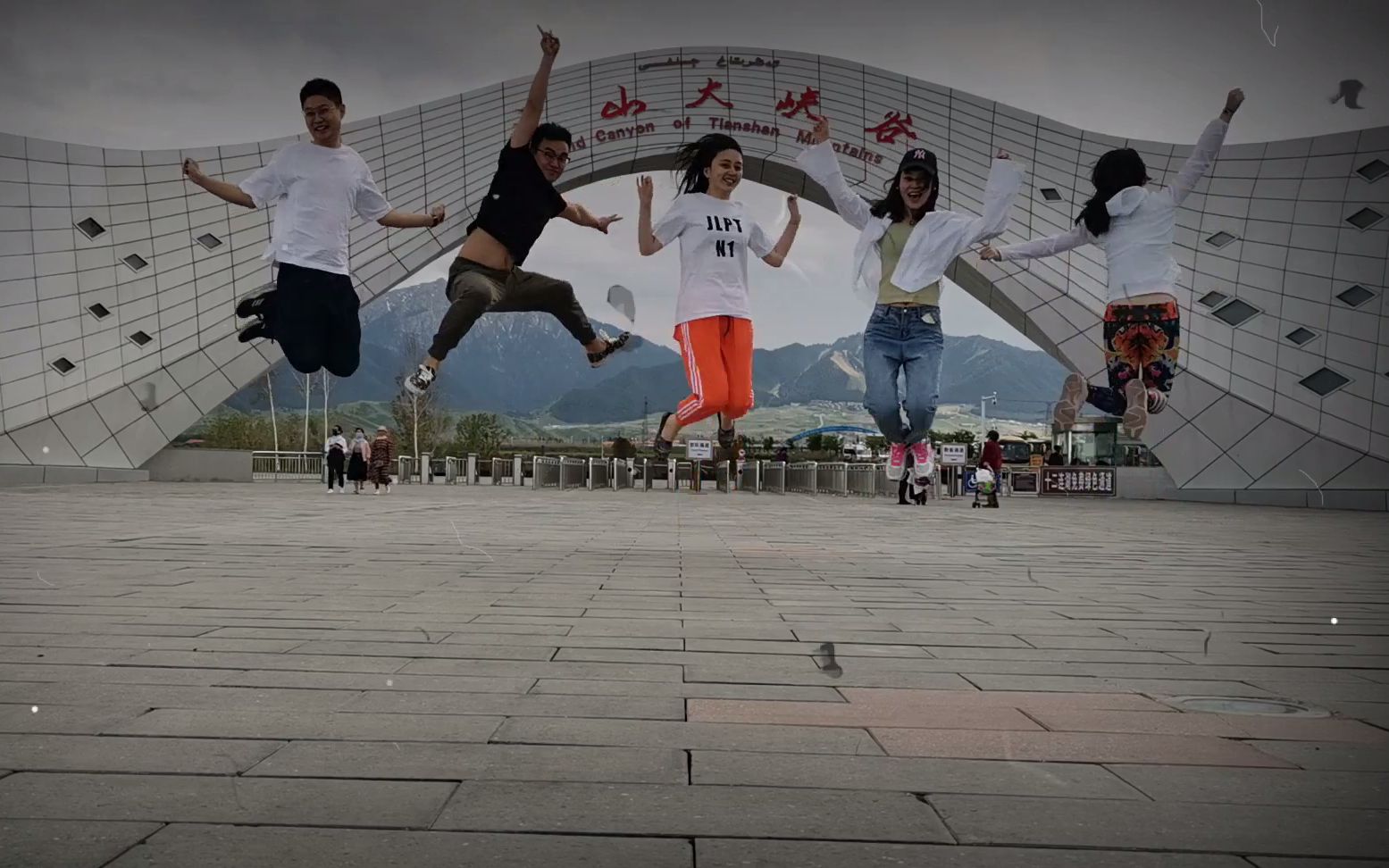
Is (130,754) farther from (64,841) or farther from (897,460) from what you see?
(897,460)

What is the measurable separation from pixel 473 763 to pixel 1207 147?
8.02m

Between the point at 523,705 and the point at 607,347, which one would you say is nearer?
the point at 523,705

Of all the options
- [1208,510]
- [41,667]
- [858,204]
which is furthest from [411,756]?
[1208,510]

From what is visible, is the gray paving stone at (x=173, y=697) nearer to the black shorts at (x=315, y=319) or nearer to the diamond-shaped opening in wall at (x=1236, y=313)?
the black shorts at (x=315, y=319)

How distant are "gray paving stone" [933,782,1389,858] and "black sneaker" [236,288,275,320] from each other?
7.62 metres

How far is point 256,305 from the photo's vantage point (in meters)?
8.69

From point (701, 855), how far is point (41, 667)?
256cm

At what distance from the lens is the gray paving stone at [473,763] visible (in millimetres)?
2211

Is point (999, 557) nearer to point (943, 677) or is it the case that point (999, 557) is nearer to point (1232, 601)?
point (1232, 601)

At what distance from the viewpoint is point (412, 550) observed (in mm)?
7668

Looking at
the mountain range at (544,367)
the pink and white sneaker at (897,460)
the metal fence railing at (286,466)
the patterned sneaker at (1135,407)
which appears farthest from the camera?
the metal fence railing at (286,466)

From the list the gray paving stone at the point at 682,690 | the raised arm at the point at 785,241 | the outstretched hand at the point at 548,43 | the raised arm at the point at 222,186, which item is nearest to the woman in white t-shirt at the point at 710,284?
the raised arm at the point at 785,241

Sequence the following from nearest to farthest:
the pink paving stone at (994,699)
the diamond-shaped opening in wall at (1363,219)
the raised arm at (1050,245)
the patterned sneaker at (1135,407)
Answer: the pink paving stone at (994,699), the raised arm at (1050,245), the patterned sneaker at (1135,407), the diamond-shaped opening in wall at (1363,219)

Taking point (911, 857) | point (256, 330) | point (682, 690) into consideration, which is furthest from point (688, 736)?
point (256, 330)
